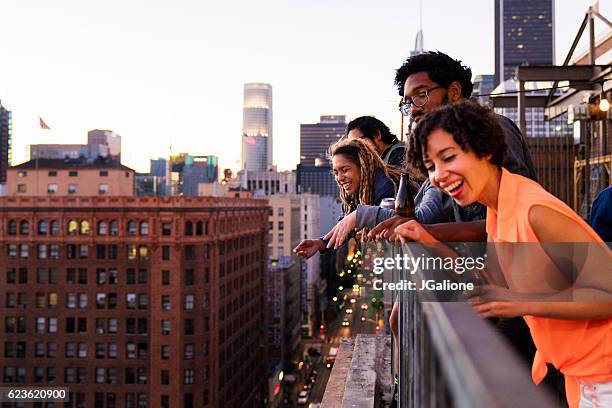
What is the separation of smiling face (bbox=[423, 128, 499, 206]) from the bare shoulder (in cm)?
40

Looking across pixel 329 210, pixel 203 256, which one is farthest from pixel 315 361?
pixel 329 210

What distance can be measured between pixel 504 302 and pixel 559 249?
288 millimetres

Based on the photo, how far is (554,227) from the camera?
2115 millimetres

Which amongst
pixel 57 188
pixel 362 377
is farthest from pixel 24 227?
pixel 362 377

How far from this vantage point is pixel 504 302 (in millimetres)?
2174

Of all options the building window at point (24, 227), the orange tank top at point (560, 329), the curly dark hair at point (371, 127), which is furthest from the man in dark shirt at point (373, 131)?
the building window at point (24, 227)

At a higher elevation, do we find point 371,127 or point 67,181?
point 67,181

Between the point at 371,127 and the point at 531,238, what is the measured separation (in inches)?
141

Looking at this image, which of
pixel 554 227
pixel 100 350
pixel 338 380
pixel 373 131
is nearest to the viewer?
pixel 554 227

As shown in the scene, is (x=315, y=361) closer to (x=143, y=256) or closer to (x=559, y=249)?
(x=143, y=256)

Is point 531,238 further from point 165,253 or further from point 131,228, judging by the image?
point 131,228

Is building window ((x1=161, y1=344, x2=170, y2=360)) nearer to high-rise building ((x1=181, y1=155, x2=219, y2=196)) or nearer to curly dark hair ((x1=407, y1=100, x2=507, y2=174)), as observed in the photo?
curly dark hair ((x1=407, y1=100, x2=507, y2=174))

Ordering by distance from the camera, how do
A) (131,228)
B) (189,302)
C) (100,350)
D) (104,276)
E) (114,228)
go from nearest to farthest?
(100,350) → (189,302) → (104,276) → (131,228) → (114,228)

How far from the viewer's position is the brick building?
4744 cm
